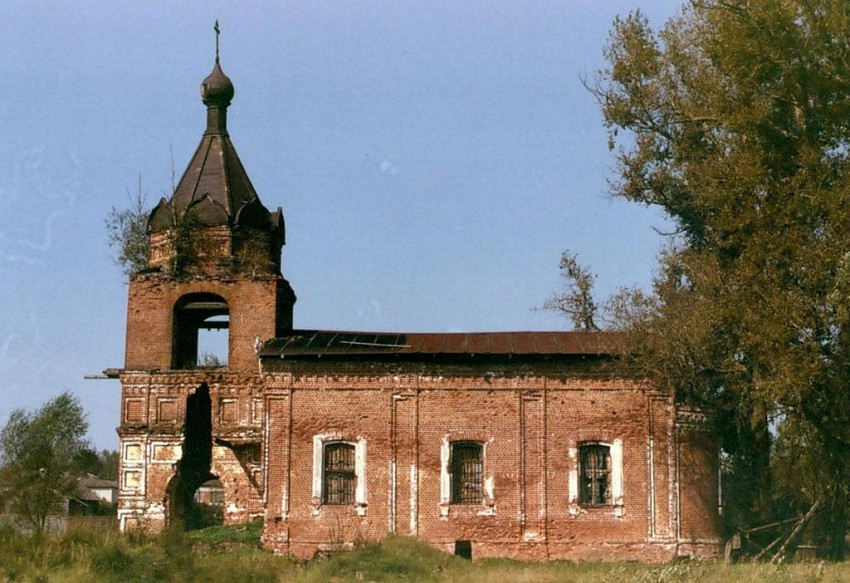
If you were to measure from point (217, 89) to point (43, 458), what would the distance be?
26.0 metres

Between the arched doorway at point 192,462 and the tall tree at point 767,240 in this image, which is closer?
the tall tree at point 767,240

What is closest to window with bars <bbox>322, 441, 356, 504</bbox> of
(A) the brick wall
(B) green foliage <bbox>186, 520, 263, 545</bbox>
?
(B) green foliage <bbox>186, 520, 263, 545</bbox>

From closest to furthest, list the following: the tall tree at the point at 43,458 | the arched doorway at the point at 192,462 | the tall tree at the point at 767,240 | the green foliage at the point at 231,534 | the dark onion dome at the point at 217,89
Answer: the tall tree at the point at 767,240 < the green foliage at the point at 231,534 < the arched doorway at the point at 192,462 < the dark onion dome at the point at 217,89 < the tall tree at the point at 43,458

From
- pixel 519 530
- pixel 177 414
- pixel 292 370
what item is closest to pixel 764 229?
pixel 519 530

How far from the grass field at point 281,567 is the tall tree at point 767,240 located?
343cm

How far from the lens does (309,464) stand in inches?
946

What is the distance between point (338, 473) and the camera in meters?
24.1

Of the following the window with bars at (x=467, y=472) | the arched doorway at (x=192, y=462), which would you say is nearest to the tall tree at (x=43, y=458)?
the arched doorway at (x=192, y=462)

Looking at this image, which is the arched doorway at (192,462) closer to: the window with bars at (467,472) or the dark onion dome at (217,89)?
the window with bars at (467,472)

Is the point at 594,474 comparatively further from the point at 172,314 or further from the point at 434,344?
the point at 172,314

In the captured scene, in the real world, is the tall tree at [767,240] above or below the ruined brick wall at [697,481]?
above

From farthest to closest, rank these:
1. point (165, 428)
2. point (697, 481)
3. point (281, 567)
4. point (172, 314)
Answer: point (172, 314)
point (165, 428)
point (697, 481)
point (281, 567)

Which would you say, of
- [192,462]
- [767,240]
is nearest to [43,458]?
[192,462]

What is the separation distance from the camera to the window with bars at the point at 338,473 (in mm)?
24062
